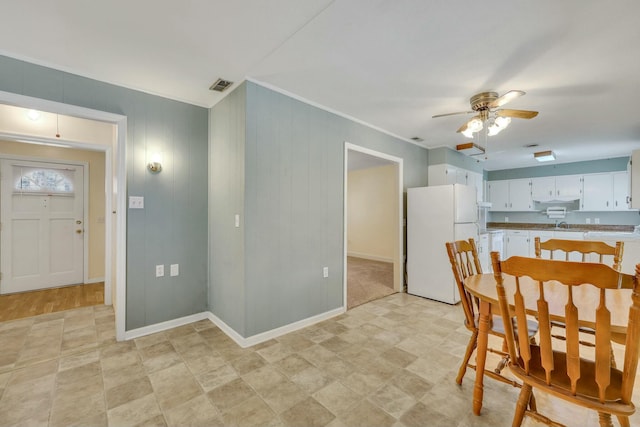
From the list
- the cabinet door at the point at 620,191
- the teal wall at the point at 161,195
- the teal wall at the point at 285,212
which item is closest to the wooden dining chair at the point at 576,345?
the teal wall at the point at 285,212

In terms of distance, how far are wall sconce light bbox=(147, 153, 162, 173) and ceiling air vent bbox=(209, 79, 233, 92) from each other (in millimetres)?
893

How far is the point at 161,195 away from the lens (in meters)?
2.92

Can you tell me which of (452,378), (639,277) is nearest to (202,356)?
(452,378)

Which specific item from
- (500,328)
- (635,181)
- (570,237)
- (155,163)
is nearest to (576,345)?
(500,328)

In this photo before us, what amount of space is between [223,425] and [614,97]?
4.54 metres

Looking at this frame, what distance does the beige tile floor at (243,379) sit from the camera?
170cm

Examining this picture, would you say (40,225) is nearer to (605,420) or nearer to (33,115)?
(33,115)

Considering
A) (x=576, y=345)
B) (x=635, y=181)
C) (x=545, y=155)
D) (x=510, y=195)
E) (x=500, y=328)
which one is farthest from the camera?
(x=510, y=195)

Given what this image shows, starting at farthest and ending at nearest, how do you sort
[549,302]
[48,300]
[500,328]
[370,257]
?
1. [370,257]
2. [48,300]
3. [500,328]
4. [549,302]

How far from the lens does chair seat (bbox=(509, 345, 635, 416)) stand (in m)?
1.13

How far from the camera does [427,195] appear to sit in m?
4.08

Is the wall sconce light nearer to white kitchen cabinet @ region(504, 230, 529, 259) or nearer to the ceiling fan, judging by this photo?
Answer: the ceiling fan

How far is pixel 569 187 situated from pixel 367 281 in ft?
16.4

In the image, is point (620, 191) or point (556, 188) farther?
point (556, 188)
